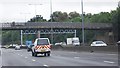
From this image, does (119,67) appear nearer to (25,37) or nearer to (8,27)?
(8,27)

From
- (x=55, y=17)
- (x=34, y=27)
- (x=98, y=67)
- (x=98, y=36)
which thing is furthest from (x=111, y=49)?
(x=55, y=17)

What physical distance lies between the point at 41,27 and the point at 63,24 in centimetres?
684

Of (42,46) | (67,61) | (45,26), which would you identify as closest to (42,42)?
(42,46)

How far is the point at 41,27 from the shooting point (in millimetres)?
115188

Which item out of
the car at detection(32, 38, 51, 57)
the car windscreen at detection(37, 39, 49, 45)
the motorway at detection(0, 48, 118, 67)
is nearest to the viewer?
the motorway at detection(0, 48, 118, 67)

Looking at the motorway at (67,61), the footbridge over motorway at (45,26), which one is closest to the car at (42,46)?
the motorway at (67,61)

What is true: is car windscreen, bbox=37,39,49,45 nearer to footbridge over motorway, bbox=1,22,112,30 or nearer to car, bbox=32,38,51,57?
Answer: car, bbox=32,38,51,57

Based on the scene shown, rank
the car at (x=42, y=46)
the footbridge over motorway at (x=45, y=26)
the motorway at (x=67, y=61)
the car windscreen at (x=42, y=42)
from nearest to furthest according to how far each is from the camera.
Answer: the motorway at (x=67, y=61) < the car at (x=42, y=46) < the car windscreen at (x=42, y=42) < the footbridge over motorway at (x=45, y=26)

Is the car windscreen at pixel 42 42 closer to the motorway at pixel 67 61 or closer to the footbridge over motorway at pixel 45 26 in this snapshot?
the motorway at pixel 67 61

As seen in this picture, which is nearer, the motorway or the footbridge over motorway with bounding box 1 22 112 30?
the motorway

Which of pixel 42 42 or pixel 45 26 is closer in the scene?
pixel 42 42

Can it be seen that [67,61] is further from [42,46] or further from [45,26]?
[45,26]

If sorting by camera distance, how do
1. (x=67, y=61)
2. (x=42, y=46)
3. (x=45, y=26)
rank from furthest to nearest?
1. (x=45, y=26)
2. (x=42, y=46)
3. (x=67, y=61)

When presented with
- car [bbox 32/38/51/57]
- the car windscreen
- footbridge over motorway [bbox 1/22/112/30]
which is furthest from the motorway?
footbridge over motorway [bbox 1/22/112/30]
